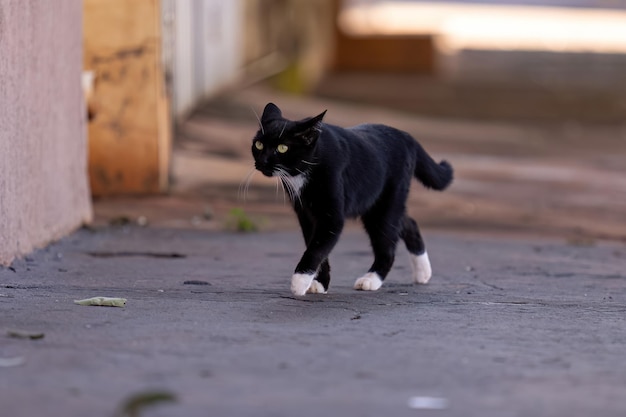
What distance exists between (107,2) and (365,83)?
1716cm

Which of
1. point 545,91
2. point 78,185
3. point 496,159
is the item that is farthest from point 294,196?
point 545,91

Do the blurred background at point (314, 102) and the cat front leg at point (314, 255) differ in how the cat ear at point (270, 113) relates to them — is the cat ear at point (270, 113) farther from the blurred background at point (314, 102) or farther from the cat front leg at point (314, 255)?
the blurred background at point (314, 102)

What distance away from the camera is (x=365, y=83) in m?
25.9

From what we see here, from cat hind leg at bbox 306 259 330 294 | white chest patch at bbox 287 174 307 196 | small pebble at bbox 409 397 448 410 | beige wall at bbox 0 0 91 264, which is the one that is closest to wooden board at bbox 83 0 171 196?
beige wall at bbox 0 0 91 264

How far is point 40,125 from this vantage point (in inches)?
256

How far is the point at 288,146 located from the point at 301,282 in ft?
2.07

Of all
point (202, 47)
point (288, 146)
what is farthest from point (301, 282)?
point (202, 47)

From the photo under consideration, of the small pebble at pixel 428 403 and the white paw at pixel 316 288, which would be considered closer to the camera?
the small pebble at pixel 428 403

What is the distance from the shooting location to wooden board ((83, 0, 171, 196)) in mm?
9008

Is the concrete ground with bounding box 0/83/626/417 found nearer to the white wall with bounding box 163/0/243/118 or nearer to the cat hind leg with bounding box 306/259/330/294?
the cat hind leg with bounding box 306/259/330/294

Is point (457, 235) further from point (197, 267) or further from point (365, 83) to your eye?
point (365, 83)

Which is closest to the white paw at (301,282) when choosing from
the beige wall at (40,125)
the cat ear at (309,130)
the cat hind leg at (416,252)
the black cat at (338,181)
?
the black cat at (338,181)

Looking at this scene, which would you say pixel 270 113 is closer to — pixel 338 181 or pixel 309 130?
pixel 309 130

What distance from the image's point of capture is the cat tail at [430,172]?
6.07m
